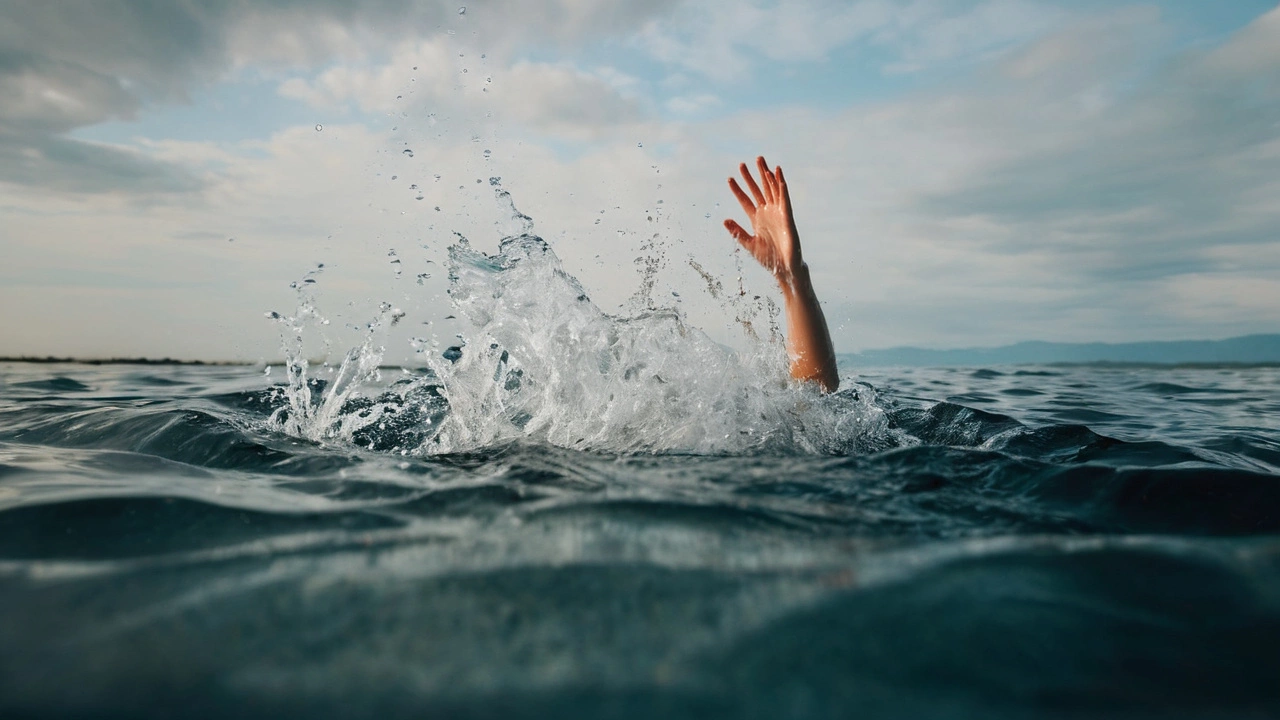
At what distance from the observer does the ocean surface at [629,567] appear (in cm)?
125

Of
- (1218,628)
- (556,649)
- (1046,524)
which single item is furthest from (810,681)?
(1046,524)

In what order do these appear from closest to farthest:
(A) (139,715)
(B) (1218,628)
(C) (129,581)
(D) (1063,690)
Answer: (A) (139,715) → (D) (1063,690) → (B) (1218,628) → (C) (129,581)

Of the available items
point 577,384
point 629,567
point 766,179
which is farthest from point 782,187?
point 629,567

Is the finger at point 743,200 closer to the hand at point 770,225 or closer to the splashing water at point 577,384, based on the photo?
the hand at point 770,225

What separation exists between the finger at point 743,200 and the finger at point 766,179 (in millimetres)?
138

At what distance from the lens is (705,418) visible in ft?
13.2

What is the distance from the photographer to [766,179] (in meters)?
5.26

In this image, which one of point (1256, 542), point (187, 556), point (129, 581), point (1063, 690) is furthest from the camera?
point (1256, 542)

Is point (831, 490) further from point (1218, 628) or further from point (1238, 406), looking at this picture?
point (1238, 406)

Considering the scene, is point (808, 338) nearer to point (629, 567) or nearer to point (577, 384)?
point (577, 384)

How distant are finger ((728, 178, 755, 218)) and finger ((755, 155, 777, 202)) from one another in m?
0.14

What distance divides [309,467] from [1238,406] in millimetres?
8320

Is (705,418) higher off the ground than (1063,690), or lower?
higher

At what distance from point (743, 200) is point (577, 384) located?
6.84 feet
